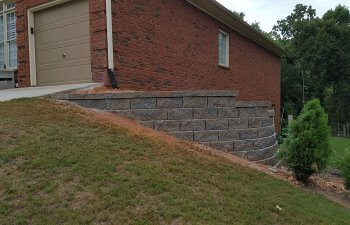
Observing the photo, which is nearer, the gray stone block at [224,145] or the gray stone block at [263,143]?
the gray stone block at [224,145]

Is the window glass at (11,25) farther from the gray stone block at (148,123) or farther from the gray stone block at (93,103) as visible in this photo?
the gray stone block at (148,123)

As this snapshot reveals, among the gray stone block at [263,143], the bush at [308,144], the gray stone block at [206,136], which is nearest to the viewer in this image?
the bush at [308,144]

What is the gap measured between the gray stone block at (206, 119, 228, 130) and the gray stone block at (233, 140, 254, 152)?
43 centimetres

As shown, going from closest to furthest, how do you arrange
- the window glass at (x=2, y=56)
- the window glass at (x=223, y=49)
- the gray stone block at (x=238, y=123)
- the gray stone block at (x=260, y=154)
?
the gray stone block at (x=238, y=123) → the gray stone block at (x=260, y=154) → the window glass at (x=2, y=56) → the window glass at (x=223, y=49)

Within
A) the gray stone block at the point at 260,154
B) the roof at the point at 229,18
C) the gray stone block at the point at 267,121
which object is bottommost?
the gray stone block at the point at 260,154

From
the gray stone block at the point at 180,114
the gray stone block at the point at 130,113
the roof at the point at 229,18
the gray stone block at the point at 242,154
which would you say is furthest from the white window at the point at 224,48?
the gray stone block at the point at 130,113

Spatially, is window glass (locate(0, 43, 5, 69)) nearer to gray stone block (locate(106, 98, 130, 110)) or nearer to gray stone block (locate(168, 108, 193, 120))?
gray stone block (locate(106, 98, 130, 110))

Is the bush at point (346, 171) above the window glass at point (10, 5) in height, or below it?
below

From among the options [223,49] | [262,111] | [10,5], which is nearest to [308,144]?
[262,111]

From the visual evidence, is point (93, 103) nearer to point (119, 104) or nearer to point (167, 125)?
point (119, 104)

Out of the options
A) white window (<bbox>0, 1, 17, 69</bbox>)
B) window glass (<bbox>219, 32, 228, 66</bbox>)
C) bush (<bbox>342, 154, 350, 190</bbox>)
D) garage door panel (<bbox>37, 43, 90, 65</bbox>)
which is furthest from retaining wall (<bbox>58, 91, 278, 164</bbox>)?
window glass (<bbox>219, 32, 228, 66</bbox>)

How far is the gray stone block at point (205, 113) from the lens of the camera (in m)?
7.62

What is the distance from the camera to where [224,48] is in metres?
15.9

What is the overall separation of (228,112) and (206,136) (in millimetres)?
722
